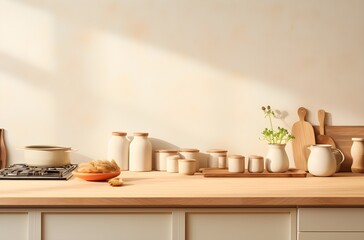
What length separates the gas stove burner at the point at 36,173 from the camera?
2.53 m

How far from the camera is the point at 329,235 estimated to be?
2215 mm

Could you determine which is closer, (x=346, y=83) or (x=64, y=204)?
(x=64, y=204)

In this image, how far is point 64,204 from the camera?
7.00 ft

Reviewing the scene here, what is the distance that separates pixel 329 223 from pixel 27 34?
6.14 ft

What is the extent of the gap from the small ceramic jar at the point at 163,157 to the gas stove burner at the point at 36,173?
1.55ft

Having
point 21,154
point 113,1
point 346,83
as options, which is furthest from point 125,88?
point 346,83

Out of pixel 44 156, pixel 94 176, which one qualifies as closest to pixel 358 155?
pixel 94 176

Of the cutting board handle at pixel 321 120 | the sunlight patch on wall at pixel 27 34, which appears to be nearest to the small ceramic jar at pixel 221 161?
the cutting board handle at pixel 321 120

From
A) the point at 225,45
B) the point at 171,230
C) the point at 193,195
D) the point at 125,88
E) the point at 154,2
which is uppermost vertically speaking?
the point at 154,2

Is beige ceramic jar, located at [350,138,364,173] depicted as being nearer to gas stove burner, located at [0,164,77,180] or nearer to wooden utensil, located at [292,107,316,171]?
wooden utensil, located at [292,107,316,171]

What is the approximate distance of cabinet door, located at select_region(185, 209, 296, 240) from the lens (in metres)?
2.22

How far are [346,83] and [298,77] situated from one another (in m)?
0.28

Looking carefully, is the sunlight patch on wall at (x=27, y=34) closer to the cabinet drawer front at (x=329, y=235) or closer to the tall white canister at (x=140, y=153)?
the tall white canister at (x=140, y=153)

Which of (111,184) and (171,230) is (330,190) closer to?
(171,230)
